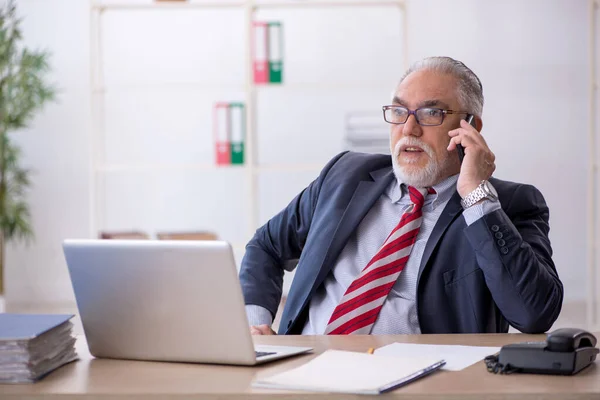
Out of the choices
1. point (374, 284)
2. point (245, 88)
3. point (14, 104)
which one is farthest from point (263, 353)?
point (14, 104)

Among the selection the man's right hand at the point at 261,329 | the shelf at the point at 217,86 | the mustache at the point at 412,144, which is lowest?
the man's right hand at the point at 261,329

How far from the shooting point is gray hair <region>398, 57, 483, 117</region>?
2.24 meters

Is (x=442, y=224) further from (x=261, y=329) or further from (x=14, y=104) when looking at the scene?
(x=14, y=104)

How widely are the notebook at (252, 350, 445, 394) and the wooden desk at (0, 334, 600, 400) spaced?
1 cm

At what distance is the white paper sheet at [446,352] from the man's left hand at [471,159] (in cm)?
49

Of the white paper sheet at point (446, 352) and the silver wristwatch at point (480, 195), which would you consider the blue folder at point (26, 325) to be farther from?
the silver wristwatch at point (480, 195)

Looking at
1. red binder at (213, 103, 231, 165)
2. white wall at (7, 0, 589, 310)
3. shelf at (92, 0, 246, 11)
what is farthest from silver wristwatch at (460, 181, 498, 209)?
white wall at (7, 0, 589, 310)

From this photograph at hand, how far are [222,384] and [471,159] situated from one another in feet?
3.17

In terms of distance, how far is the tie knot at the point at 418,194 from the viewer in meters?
2.19

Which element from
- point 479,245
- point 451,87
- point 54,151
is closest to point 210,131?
point 54,151

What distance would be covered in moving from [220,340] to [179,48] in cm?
443

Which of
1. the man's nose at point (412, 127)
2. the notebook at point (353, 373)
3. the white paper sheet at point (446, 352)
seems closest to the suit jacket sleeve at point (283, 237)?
the man's nose at point (412, 127)

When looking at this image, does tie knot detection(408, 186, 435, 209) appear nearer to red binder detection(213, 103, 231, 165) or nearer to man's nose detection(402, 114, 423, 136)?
man's nose detection(402, 114, 423, 136)

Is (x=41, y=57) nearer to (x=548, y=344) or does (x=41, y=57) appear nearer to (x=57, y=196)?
(x=57, y=196)
